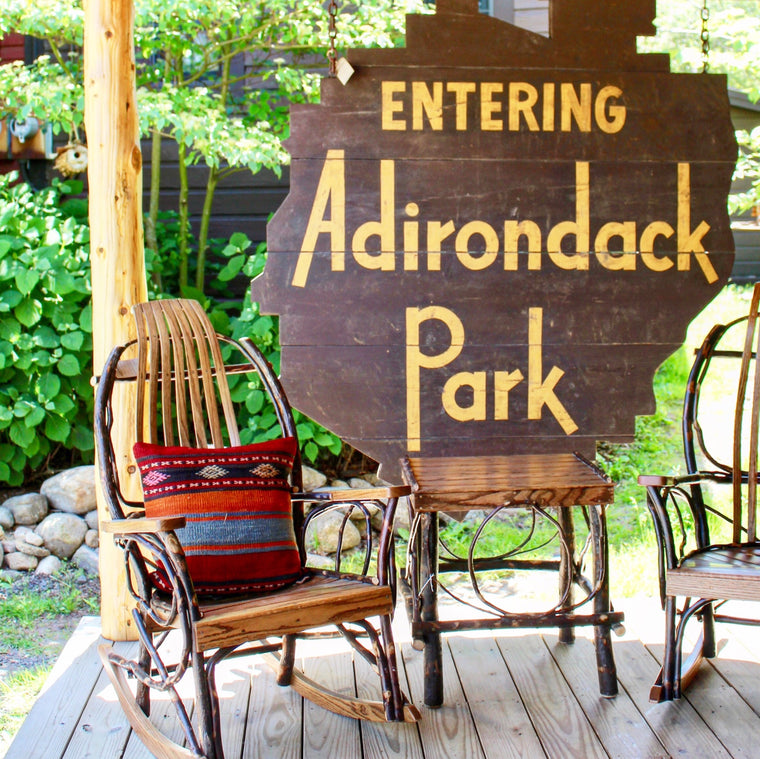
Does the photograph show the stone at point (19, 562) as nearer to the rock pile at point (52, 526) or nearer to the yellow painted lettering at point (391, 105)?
the rock pile at point (52, 526)

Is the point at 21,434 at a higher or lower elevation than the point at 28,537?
higher

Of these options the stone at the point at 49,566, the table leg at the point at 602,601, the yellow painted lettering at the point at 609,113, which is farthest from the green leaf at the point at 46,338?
the table leg at the point at 602,601

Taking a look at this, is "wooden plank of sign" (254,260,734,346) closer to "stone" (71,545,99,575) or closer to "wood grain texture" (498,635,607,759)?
"wood grain texture" (498,635,607,759)

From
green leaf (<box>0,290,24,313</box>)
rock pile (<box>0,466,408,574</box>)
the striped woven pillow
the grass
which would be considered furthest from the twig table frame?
green leaf (<box>0,290,24,313</box>)

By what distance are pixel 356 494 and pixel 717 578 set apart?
0.86 meters

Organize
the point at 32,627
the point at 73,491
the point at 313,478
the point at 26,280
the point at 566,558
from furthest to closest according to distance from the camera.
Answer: the point at 313,478 → the point at 73,491 → the point at 26,280 → the point at 32,627 → the point at 566,558

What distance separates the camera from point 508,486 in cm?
228

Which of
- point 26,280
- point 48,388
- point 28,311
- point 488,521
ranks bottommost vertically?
point 488,521

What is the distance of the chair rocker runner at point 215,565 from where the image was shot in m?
1.91

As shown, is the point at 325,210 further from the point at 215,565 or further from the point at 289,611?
the point at 289,611

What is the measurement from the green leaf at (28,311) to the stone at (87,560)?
1078 mm

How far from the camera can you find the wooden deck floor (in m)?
2.14

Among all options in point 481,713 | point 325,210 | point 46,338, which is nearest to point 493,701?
point 481,713

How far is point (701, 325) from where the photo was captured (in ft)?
20.7
